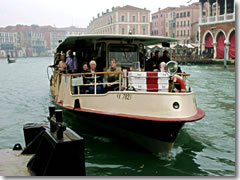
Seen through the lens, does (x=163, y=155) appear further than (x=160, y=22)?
No

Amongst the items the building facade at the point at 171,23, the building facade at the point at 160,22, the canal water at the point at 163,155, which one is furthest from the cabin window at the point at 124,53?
the building facade at the point at 160,22

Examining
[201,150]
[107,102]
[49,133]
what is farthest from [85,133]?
[49,133]

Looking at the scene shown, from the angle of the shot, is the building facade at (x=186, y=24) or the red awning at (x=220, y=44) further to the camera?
the building facade at (x=186, y=24)

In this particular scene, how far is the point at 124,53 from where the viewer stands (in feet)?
25.4

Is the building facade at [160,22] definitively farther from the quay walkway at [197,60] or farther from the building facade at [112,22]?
the building facade at [112,22]

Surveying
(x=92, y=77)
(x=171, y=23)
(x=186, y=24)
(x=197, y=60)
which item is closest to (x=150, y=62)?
(x=92, y=77)

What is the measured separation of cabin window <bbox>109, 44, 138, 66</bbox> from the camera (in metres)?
7.62

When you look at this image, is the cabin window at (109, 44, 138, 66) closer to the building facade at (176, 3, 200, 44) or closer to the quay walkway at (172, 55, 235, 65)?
the quay walkway at (172, 55, 235, 65)

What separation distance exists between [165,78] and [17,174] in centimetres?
326

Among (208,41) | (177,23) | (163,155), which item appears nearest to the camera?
(163,155)

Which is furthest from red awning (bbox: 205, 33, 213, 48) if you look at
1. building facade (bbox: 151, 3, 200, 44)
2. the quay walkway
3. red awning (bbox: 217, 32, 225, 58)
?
building facade (bbox: 151, 3, 200, 44)

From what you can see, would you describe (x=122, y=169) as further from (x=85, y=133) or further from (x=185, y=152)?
(x=85, y=133)

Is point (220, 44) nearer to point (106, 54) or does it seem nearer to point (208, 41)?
point (208, 41)

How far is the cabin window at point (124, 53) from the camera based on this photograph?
300 inches
